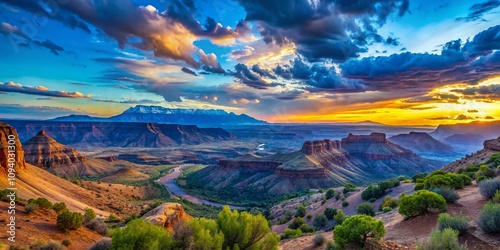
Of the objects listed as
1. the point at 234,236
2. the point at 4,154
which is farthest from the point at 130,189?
the point at 234,236

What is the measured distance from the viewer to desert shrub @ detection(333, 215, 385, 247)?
17719mm

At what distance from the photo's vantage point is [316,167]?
122500 millimetres

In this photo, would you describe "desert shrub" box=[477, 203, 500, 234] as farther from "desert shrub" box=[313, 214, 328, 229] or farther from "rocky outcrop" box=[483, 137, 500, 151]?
"rocky outcrop" box=[483, 137, 500, 151]

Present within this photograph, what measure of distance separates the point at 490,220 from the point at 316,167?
10933 cm

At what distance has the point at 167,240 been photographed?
15672 millimetres

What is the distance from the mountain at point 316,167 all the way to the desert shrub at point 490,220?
9373 centimetres

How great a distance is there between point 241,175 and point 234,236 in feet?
386

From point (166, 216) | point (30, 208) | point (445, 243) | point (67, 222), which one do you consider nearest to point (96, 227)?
point (67, 222)

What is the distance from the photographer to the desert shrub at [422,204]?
20.5m

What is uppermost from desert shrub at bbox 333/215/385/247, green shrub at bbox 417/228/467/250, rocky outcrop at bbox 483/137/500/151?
rocky outcrop at bbox 483/137/500/151

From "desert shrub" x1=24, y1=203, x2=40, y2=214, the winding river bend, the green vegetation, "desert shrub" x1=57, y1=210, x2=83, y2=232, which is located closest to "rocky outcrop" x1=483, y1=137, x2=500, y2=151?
the green vegetation

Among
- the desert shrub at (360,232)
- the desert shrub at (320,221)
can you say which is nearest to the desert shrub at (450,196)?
the desert shrub at (360,232)

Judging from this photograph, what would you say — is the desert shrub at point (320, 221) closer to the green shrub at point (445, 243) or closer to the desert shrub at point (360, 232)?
the desert shrub at point (360, 232)

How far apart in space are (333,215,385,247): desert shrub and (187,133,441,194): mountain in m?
90.9
